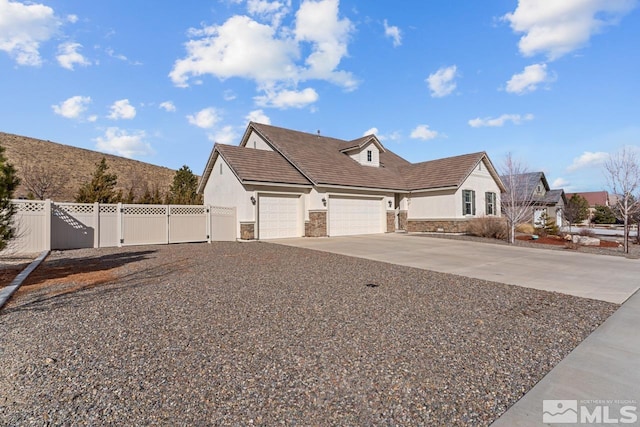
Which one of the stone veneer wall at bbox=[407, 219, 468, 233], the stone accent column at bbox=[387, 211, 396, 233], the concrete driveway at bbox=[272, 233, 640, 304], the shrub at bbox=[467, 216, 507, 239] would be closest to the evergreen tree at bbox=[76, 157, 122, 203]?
the concrete driveway at bbox=[272, 233, 640, 304]

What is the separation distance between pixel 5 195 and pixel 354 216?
16.1m

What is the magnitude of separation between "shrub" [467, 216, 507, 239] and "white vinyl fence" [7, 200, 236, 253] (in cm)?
1411

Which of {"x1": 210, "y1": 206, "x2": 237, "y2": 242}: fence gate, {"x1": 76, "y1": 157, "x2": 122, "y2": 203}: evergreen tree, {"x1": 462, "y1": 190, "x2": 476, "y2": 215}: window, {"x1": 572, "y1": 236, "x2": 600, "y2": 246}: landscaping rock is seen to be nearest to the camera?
{"x1": 572, "y1": 236, "x2": 600, "y2": 246}: landscaping rock

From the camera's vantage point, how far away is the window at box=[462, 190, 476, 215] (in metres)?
22.1

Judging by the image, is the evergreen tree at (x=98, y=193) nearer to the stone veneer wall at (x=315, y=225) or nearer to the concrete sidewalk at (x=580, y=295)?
the stone veneer wall at (x=315, y=225)

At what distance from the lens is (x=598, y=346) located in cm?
389

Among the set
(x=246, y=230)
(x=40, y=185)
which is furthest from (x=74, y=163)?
(x=246, y=230)

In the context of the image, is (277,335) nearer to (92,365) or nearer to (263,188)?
(92,365)

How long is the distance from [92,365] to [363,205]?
18671mm

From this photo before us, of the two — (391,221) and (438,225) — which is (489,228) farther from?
(391,221)

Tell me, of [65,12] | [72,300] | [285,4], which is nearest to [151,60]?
[65,12]

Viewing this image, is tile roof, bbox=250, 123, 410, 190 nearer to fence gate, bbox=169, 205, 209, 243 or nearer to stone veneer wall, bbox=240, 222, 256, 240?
stone veneer wall, bbox=240, 222, 256, 240

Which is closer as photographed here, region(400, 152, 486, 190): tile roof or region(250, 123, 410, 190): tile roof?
region(250, 123, 410, 190): tile roof

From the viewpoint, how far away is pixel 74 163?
47.2 meters
